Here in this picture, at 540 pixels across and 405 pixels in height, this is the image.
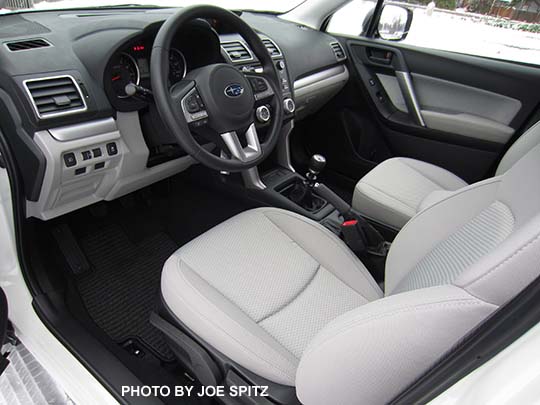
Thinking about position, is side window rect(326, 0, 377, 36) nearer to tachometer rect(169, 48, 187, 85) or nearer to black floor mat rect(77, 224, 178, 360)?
tachometer rect(169, 48, 187, 85)

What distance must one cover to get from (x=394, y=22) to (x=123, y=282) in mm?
1700

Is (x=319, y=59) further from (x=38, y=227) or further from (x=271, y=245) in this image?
(x=38, y=227)

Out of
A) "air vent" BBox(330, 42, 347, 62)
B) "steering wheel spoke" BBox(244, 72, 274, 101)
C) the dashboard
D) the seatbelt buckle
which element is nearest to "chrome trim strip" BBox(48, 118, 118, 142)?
the dashboard

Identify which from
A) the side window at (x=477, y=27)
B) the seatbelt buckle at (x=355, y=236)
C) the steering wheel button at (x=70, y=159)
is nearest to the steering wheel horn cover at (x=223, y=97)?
the steering wheel button at (x=70, y=159)

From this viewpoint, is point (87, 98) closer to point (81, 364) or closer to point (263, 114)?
point (263, 114)

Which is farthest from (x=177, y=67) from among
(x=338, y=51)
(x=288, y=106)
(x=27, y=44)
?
(x=338, y=51)

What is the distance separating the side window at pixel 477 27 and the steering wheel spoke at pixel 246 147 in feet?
3.43

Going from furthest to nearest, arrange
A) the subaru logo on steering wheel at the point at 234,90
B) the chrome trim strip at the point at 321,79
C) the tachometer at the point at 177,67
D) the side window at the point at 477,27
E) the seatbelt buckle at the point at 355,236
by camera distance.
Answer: the chrome trim strip at the point at 321,79 → the side window at the point at 477,27 → the seatbelt buckle at the point at 355,236 → the tachometer at the point at 177,67 → the subaru logo on steering wheel at the point at 234,90

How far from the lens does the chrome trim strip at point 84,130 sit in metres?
1.07

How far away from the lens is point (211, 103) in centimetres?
112

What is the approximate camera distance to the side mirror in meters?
1.99

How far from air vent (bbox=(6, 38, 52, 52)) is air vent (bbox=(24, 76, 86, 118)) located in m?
0.12

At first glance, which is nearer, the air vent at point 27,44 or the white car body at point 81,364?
the white car body at point 81,364

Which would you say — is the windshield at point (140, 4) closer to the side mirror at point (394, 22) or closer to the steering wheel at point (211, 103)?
the steering wheel at point (211, 103)
